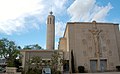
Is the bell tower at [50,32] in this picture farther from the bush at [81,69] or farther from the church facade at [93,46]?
the bush at [81,69]

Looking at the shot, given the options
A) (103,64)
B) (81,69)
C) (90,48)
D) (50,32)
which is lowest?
(81,69)

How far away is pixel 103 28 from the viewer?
3769 centimetres

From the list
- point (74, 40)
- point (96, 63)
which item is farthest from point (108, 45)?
point (74, 40)

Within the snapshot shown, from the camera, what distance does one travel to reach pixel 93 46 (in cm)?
3603

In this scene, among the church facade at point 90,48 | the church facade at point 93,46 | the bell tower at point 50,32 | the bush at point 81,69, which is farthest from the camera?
the bell tower at point 50,32

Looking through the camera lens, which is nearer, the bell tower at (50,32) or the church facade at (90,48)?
the church facade at (90,48)

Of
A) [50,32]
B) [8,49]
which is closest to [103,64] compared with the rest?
[50,32]

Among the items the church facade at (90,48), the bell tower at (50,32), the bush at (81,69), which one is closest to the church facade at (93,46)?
the church facade at (90,48)

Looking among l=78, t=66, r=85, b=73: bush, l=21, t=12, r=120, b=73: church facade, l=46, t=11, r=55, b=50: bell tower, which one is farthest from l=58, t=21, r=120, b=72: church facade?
l=46, t=11, r=55, b=50: bell tower

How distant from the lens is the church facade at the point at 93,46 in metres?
34.9

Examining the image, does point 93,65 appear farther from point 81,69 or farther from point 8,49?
point 8,49

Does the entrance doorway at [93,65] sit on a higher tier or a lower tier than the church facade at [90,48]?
lower

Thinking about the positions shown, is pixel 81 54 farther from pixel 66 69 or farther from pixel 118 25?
pixel 118 25

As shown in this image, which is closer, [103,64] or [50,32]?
[103,64]
